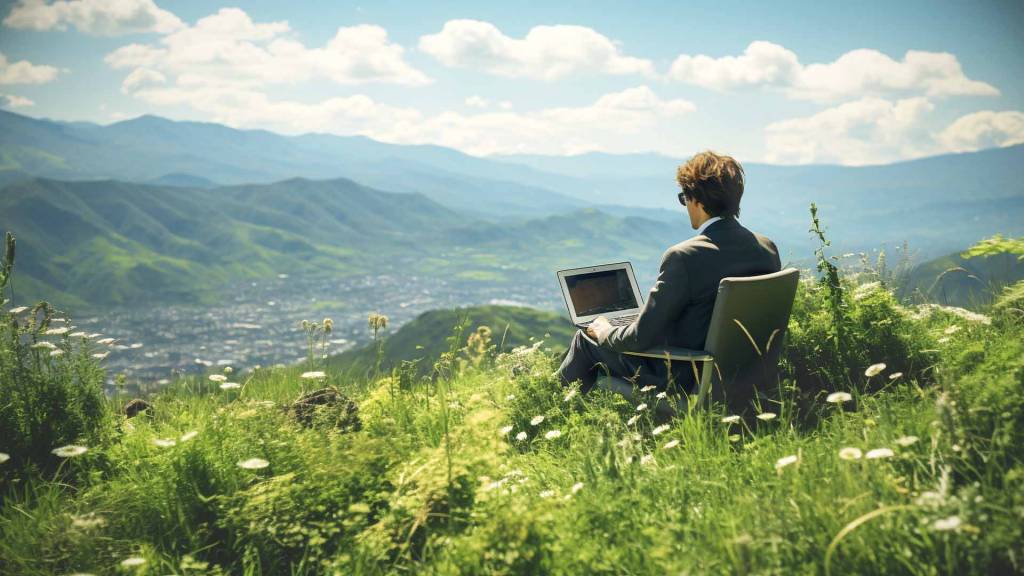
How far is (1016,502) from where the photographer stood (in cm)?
263

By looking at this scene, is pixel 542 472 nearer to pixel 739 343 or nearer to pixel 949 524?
pixel 739 343

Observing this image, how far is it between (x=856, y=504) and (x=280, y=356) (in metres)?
202

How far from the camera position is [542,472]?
4301mm

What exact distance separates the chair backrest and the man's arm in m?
0.28

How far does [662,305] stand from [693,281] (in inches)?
10.6

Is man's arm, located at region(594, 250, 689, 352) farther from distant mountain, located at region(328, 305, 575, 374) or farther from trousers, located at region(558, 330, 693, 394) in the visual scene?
distant mountain, located at region(328, 305, 575, 374)

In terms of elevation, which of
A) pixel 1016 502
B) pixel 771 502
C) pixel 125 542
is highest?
pixel 1016 502

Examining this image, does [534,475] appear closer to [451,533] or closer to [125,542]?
[451,533]

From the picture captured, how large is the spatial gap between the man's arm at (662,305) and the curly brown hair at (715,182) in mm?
518

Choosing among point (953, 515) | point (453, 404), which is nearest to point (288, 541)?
point (453, 404)

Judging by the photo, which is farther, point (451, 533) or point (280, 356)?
point (280, 356)

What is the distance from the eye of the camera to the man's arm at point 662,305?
15.0ft

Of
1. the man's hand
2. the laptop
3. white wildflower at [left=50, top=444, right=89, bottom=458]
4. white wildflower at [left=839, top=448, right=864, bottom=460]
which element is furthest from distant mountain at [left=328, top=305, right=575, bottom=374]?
white wildflower at [left=839, top=448, right=864, bottom=460]

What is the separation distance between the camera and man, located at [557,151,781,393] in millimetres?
4613
